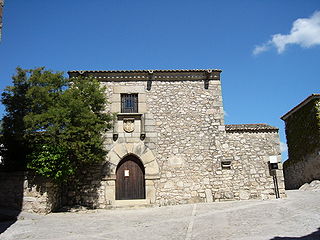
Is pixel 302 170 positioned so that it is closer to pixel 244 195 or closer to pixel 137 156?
pixel 244 195

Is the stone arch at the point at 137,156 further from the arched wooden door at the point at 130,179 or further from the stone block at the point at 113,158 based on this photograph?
the arched wooden door at the point at 130,179

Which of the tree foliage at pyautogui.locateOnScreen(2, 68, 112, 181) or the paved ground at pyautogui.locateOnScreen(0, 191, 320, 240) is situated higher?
the tree foliage at pyautogui.locateOnScreen(2, 68, 112, 181)

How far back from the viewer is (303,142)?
12.9 m

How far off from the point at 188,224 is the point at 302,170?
9.00 metres

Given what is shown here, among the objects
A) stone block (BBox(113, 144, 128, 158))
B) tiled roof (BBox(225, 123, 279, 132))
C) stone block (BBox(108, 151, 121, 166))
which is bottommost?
stone block (BBox(108, 151, 121, 166))

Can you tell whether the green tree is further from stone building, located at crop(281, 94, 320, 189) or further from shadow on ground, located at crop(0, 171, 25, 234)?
stone building, located at crop(281, 94, 320, 189)

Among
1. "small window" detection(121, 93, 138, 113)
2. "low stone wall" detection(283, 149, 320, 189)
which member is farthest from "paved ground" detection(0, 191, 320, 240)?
"low stone wall" detection(283, 149, 320, 189)

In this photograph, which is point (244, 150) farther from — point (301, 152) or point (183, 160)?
point (301, 152)

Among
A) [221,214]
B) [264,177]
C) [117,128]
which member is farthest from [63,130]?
[264,177]

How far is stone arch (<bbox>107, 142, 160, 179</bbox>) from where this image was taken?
9922mm

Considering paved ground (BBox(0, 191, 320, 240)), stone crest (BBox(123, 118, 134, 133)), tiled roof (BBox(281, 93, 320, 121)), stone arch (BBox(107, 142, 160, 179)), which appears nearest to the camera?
paved ground (BBox(0, 191, 320, 240))

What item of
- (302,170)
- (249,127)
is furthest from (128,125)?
(302,170)

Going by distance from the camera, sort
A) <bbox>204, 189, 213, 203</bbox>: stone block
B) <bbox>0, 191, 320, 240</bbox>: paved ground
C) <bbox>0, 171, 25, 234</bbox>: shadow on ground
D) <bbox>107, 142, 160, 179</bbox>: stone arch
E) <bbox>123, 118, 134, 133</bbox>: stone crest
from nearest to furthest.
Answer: <bbox>0, 191, 320, 240</bbox>: paved ground < <bbox>0, 171, 25, 234</bbox>: shadow on ground < <bbox>204, 189, 213, 203</bbox>: stone block < <bbox>107, 142, 160, 179</bbox>: stone arch < <bbox>123, 118, 134, 133</bbox>: stone crest

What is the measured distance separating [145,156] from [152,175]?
0.71m
